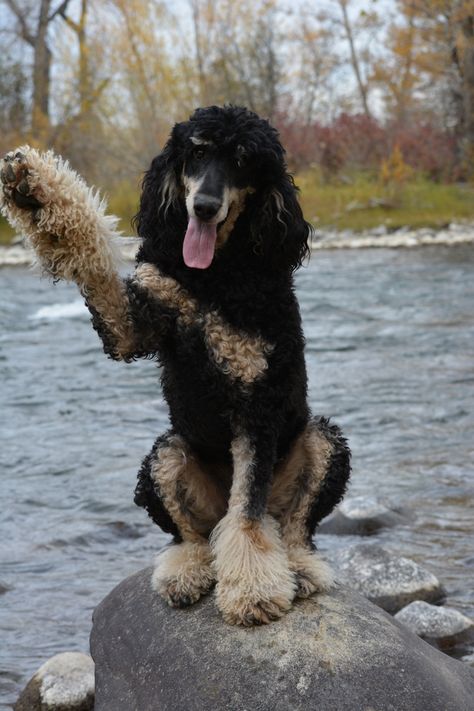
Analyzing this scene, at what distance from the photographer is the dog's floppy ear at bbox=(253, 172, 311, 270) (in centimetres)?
381

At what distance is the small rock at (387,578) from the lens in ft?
20.1

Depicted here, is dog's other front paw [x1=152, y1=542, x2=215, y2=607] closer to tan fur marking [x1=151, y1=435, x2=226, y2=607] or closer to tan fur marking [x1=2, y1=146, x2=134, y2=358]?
tan fur marking [x1=151, y1=435, x2=226, y2=607]

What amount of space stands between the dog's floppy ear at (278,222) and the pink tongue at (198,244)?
0.26 meters

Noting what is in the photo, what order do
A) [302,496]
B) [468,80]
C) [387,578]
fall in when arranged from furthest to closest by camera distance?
[468,80], [387,578], [302,496]

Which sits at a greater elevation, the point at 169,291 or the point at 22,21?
the point at 22,21

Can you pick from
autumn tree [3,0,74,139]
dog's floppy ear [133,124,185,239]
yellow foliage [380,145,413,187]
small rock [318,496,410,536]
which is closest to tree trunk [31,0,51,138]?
autumn tree [3,0,74,139]

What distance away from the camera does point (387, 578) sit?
6219 mm

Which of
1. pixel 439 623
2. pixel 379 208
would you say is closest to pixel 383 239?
pixel 379 208

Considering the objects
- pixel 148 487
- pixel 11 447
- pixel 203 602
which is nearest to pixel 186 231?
pixel 148 487

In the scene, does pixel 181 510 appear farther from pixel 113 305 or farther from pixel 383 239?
pixel 383 239

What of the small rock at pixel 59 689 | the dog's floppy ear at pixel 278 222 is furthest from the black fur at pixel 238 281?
the small rock at pixel 59 689

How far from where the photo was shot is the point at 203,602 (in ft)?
13.5

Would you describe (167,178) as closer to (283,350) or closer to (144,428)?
(283,350)

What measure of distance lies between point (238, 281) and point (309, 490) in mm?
1005
